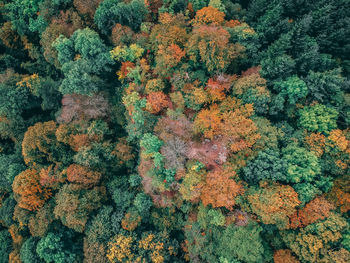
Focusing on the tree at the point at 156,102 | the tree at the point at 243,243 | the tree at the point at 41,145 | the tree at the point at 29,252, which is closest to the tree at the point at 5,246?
the tree at the point at 29,252

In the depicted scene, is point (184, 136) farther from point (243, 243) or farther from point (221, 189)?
point (243, 243)

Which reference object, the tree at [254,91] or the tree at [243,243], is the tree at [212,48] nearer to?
the tree at [254,91]

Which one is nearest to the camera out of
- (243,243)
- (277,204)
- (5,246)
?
(277,204)

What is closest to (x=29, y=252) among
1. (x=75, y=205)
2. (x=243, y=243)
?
(x=75, y=205)

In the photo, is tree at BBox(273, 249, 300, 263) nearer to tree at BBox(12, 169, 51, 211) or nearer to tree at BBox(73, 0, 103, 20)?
tree at BBox(12, 169, 51, 211)

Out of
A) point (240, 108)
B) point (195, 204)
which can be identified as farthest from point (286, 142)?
point (195, 204)

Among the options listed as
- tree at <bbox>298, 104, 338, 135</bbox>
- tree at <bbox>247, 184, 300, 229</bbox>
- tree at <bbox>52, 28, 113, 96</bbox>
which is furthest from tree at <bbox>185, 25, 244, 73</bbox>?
tree at <bbox>247, 184, 300, 229</bbox>
